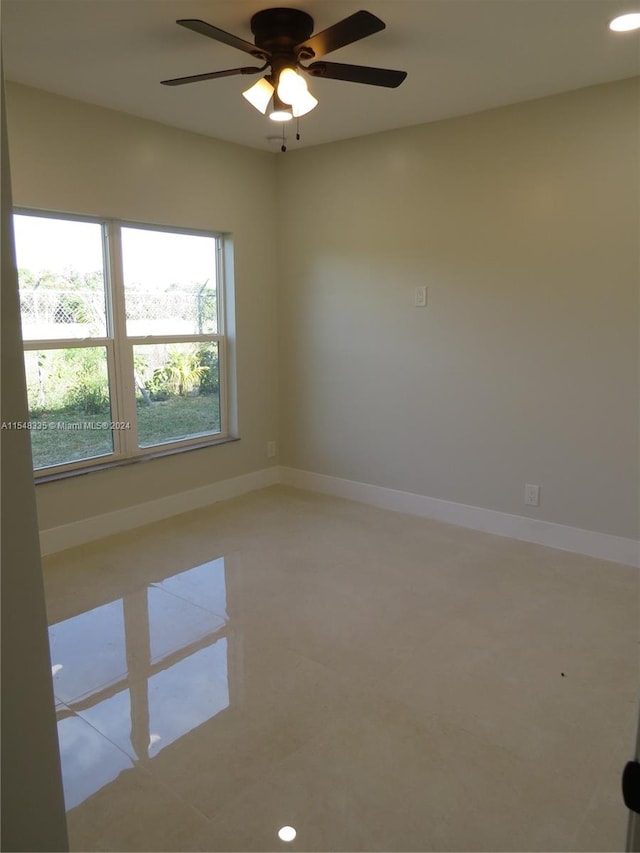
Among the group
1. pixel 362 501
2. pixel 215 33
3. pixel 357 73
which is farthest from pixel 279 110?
pixel 362 501

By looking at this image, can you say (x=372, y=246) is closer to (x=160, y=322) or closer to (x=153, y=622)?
(x=160, y=322)

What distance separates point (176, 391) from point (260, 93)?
219 cm

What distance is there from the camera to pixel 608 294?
3.17 meters

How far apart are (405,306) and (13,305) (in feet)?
11.0

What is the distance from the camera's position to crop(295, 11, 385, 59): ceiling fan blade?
1.92 m

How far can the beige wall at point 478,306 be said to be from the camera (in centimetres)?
318

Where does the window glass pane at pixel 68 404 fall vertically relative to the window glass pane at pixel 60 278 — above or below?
below

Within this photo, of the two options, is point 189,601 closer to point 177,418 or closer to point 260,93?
point 177,418

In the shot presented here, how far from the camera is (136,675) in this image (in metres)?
2.31

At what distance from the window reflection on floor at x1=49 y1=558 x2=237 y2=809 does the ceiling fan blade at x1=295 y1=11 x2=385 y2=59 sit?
240 cm

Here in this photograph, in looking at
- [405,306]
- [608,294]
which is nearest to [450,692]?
[608,294]

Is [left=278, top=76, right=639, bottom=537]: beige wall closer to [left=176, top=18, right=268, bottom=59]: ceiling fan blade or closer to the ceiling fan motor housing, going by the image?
the ceiling fan motor housing

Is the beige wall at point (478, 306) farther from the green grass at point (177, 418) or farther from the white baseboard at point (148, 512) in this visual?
the green grass at point (177, 418)

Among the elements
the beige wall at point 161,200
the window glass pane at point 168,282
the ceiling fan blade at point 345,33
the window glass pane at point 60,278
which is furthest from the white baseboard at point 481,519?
the ceiling fan blade at point 345,33
